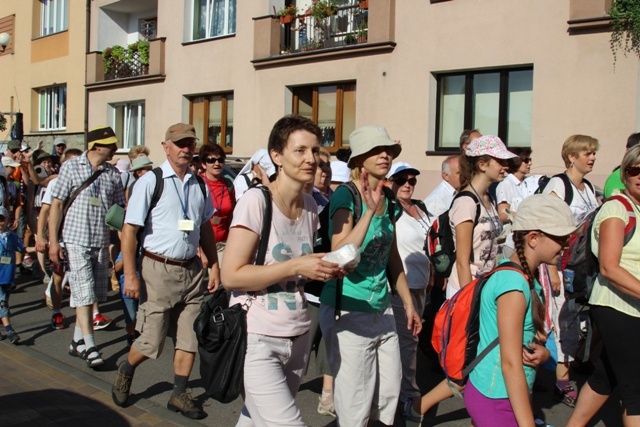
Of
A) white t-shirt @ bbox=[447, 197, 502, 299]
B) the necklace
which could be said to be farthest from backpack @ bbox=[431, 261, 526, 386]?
white t-shirt @ bbox=[447, 197, 502, 299]

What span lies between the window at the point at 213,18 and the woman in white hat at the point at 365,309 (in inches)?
655

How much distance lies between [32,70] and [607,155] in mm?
22583

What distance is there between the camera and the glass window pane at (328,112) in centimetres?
1702

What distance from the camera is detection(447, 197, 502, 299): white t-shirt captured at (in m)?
4.63

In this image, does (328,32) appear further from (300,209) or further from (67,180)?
(300,209)

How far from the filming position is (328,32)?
55.9ft

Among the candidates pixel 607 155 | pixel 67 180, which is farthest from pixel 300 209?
pixel 607 155

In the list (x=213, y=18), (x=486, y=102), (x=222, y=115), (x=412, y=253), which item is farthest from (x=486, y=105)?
(x=412, y=253)

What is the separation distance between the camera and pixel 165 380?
6.20m

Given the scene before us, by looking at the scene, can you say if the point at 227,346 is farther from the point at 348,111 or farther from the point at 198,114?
the point at 198,114

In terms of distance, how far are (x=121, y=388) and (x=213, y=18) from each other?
1672 cm

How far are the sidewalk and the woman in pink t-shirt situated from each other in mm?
1981

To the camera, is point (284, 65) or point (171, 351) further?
point (284, 65)

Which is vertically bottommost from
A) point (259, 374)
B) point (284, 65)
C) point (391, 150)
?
point (259, 374)
